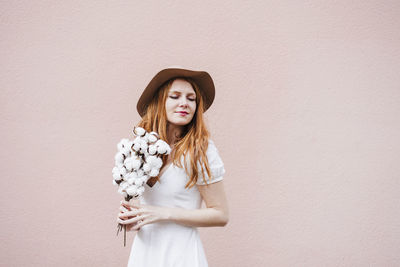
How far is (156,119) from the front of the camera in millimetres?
1579

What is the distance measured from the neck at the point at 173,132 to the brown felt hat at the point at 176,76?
0.60 feet

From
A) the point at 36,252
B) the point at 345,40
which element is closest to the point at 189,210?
the point at 36,252

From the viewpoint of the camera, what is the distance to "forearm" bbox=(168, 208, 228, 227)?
55.4 inches

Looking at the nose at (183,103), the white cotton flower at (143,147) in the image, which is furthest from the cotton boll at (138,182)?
the nose at (183,103)

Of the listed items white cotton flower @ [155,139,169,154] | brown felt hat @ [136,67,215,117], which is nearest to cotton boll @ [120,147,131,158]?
white cotton flower @ [155,139,169,154]

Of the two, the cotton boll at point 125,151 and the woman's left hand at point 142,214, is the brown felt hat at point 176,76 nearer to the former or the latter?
the cotton boll at point 125,151

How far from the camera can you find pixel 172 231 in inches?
58.1

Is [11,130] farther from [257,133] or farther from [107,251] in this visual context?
[257,133]

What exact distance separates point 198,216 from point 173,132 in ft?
1.43

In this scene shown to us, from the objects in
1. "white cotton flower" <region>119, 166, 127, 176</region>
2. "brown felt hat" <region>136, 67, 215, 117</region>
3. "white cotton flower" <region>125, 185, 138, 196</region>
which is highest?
"brown felt hat" <region>136, 67, 215, 117</region>

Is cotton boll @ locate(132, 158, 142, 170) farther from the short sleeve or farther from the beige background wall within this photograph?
the beige background wall

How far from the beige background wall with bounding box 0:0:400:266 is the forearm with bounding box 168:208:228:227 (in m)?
1.06

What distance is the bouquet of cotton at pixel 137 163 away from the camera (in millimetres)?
1312

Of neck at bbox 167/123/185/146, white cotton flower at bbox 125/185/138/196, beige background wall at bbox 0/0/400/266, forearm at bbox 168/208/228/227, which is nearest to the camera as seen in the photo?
white cotton flower at bbox 125/185/138/196
